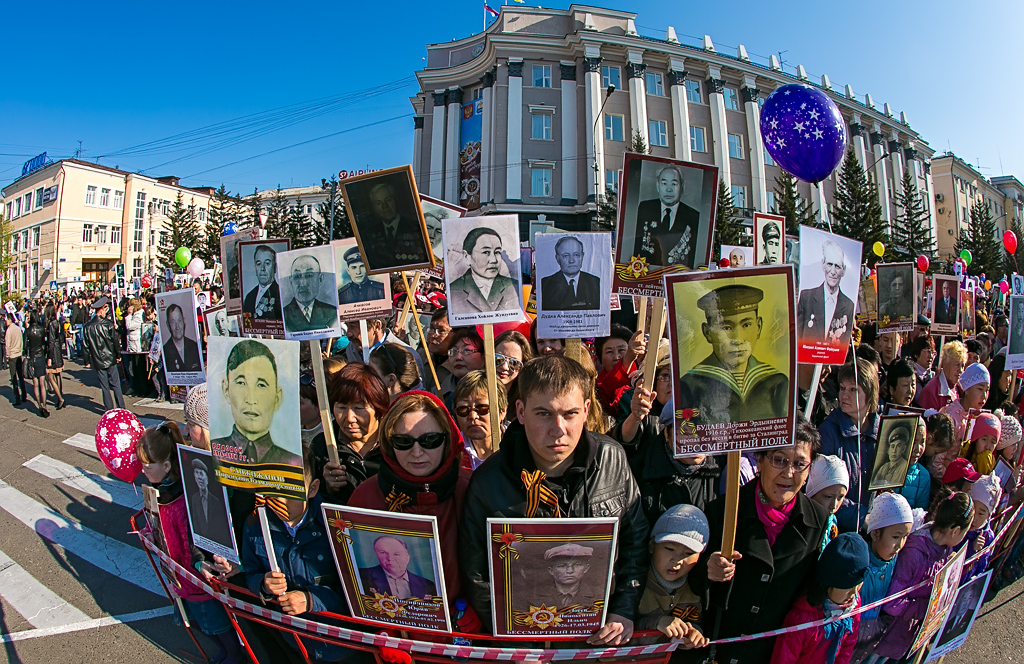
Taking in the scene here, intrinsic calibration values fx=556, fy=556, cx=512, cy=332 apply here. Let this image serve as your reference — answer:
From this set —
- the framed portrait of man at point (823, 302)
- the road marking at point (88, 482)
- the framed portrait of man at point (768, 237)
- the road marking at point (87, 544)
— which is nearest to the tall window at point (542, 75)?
the framed portrait of man at point (768, 237)

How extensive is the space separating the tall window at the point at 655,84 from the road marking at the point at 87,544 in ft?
133

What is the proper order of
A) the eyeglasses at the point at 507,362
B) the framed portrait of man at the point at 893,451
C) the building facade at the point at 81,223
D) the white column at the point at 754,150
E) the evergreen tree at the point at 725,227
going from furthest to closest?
the building facade at the point at 81,223
the white column at the point at 754,150
the evergreen tree at the point at 725,227
the eyeglasses at the point at 507,362
the framed portrait of man at the point at 893,451

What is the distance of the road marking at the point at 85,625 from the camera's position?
3.83 metres

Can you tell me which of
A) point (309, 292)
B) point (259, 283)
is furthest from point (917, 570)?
point (259, 283)

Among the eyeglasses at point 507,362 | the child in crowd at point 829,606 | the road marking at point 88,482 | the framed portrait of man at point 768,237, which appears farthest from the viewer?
the road marking at point 88,482

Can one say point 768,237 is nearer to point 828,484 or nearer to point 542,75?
point 828,484

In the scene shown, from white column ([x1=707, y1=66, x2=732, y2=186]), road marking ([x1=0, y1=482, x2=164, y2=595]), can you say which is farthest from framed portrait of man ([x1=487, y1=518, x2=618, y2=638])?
white column ([x1=707, y1=66, x2=732, y2=186])

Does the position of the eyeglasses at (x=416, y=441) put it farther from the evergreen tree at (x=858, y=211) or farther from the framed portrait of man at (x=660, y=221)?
the evergreen tree at (x=858, y=211)

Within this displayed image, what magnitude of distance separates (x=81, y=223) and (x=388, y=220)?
61463mm

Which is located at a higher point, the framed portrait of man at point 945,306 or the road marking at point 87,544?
the framed portrait of man at point 945,306

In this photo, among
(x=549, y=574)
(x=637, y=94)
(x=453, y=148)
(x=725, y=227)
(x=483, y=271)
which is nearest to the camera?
(x=549, y=574)

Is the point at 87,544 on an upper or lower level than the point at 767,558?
lower

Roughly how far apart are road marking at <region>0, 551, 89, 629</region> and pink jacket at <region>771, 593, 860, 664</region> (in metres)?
4.57

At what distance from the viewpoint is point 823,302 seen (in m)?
3.40
